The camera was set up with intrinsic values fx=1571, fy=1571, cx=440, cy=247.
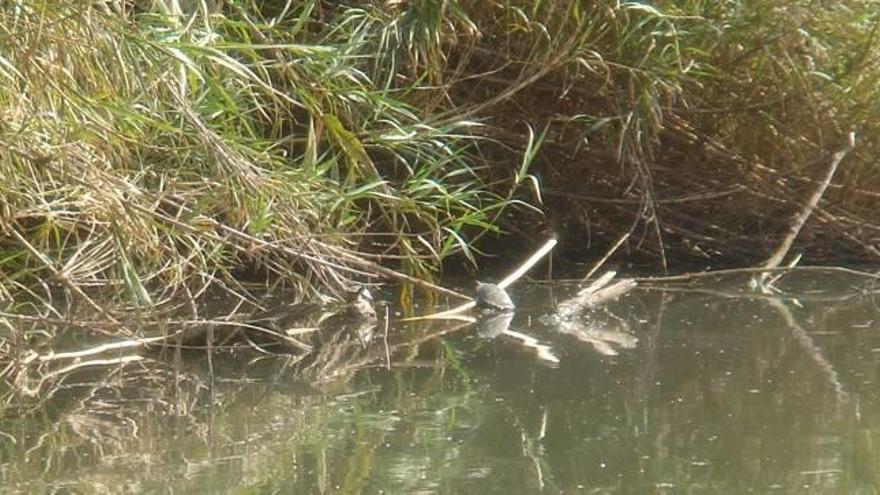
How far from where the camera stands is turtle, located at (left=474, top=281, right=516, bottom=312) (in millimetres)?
4297

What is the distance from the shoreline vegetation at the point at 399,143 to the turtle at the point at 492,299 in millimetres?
131

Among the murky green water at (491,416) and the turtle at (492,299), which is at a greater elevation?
the murky green water at (491,416)

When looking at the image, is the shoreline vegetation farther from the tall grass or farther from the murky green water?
the murky green water

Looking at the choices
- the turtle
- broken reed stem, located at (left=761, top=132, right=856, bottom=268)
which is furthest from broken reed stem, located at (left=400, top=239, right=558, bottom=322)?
broken reed stem, located at (left=761, top=132, right=856, bottom=268)

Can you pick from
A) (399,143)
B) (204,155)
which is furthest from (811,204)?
(204,155)

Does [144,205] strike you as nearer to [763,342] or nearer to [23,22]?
[23,22]

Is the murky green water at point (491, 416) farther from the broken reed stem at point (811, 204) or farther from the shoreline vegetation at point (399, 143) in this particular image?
the broken reed stem at point (811, 204)

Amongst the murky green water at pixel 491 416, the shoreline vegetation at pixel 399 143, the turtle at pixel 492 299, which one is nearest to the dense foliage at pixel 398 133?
the shoreline vegetation at pixel 399 143

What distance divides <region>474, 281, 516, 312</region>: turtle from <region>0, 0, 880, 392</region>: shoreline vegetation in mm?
131

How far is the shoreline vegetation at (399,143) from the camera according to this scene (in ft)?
11.2

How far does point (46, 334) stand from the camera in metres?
3.62

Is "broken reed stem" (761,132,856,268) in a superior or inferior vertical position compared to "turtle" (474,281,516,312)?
superior

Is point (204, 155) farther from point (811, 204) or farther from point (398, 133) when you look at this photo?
point (811, 204)

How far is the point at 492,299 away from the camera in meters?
4.30
